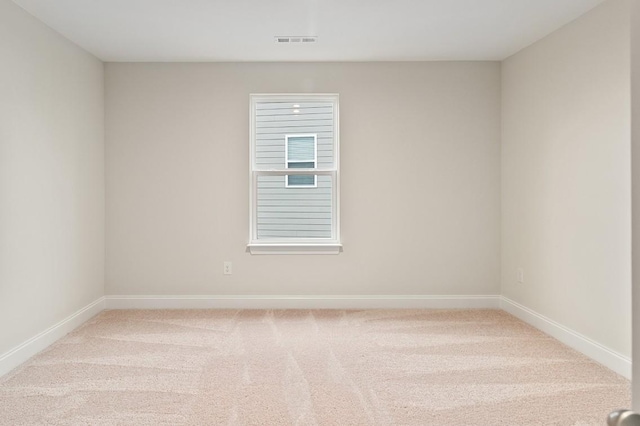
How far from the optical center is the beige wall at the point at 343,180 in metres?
5.28

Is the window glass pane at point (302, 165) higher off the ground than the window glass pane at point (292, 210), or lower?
higher

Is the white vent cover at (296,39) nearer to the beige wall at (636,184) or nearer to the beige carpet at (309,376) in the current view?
the beige carpet at (309,376)

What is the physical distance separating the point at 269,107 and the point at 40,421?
352 cm

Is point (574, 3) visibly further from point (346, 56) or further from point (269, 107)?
point (269, 107)

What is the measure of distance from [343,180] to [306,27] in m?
1.63

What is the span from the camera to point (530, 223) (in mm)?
A: 4707

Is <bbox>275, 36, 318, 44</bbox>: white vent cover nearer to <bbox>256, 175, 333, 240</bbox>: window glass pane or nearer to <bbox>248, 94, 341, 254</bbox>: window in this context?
<bbox>248, 94, 341, 254</bbox>: window

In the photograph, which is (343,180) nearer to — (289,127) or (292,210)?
(292,210)

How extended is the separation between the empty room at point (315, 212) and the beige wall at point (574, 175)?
0.9 inches

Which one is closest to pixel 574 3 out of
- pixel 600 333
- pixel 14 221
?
pixel 600 333

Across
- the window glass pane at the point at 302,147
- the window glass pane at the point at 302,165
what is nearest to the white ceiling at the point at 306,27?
the window glass pane at the point at 302,147

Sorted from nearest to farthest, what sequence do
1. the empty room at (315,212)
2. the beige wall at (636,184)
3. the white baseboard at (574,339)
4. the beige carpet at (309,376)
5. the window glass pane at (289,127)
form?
1. the beige wall at (636,184)
2. the beige carpet at (309,376)
3. the empty room at (315,212)
4. the white baseboard at (574,339)
5. the window glass pane at (289,127)

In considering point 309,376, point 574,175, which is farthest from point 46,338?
point 574,175

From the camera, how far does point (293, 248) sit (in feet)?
17.5
